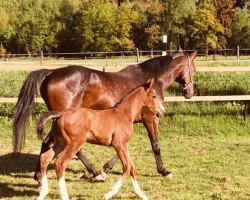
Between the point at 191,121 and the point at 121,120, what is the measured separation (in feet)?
16.6

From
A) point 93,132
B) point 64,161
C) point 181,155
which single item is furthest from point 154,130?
point 64,161

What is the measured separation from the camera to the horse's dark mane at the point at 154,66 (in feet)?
24.8

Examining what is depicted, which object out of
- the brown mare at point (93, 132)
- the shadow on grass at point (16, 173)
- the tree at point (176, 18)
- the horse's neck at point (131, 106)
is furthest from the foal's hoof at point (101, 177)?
the tree at point (176, 18)

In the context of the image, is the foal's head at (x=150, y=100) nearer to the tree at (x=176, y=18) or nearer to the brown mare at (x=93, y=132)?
the brown mare at (x=93, y=132)

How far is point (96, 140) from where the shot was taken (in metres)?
5.48

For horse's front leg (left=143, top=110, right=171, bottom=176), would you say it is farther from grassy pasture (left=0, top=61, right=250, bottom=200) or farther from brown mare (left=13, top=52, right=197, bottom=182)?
grassy pasture (left=0, top=61, right=250, bottom=200)

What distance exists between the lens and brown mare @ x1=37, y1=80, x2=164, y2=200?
5305 millimetres

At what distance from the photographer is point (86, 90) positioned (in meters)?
7.00

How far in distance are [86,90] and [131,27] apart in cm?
4576

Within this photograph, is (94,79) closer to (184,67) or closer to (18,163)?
Answer: (184,67)

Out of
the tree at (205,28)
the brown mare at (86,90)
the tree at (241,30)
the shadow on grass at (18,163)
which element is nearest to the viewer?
the brown mare at (86,90)

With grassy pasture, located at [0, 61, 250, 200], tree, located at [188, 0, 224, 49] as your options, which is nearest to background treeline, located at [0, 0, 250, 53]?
tree, located at [188, 0, 224, 49]

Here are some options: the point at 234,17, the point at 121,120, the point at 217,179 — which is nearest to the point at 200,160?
the point at 217,179

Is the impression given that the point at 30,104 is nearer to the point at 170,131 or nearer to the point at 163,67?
the point at 163,67
